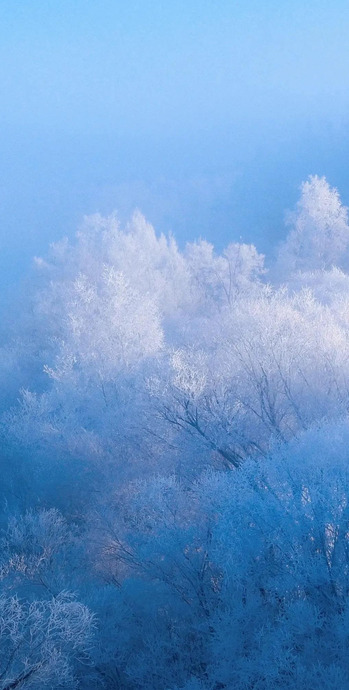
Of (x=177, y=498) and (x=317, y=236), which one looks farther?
(x=317, y=236)

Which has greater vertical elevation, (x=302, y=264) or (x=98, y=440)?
(x=302, y=264)

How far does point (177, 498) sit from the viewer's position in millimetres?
14422

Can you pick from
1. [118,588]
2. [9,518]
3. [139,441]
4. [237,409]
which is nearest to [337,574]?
[118,588]

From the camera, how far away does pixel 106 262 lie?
3653 cm

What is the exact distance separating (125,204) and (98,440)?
152 ft

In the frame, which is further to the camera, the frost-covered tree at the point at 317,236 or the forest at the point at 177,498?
the frost-covered tree at the point at 317,236

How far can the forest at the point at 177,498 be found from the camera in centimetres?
1002

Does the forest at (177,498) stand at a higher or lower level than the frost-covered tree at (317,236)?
lower

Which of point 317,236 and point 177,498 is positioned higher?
point 317,236

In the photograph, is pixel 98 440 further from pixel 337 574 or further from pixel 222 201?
pixel 222 201

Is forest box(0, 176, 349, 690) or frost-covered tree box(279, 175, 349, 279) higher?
frost-covered tree box(279, 175, 349, 279)

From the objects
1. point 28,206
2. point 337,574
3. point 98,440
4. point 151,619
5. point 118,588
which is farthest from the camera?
point 28,206

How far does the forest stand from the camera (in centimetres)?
1002

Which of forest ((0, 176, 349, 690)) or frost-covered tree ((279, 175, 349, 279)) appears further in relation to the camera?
frost-covered tree ((279, 175, 349, 279))
